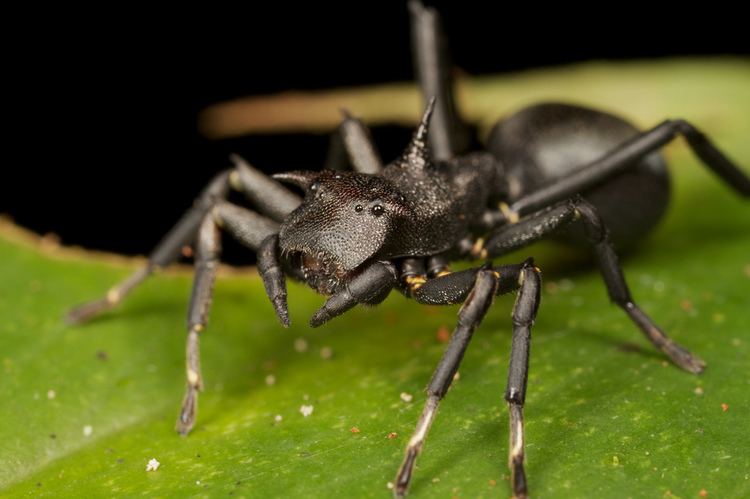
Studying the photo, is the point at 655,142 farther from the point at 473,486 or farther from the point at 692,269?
the point at 473,486

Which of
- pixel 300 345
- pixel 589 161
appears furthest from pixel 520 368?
pixel 589 161

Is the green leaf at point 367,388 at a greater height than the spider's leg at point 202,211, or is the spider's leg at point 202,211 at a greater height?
the spider's leg at point 202,211

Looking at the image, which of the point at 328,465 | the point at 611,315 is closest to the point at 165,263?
the point at 328,465

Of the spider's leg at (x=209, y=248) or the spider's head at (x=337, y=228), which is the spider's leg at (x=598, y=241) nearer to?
the spider's head at (x=337, y=228)

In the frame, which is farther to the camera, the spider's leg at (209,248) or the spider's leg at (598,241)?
the spider's leg at (209,248)

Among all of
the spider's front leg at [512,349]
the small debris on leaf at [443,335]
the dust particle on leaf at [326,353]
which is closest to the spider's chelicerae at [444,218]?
the spider's front leg at [512,349]

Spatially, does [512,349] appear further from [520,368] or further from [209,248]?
[209,248]

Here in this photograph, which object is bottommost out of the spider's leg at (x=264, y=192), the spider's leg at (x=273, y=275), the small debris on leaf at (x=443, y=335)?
the small debris on leaf at (x=443, y=335)
